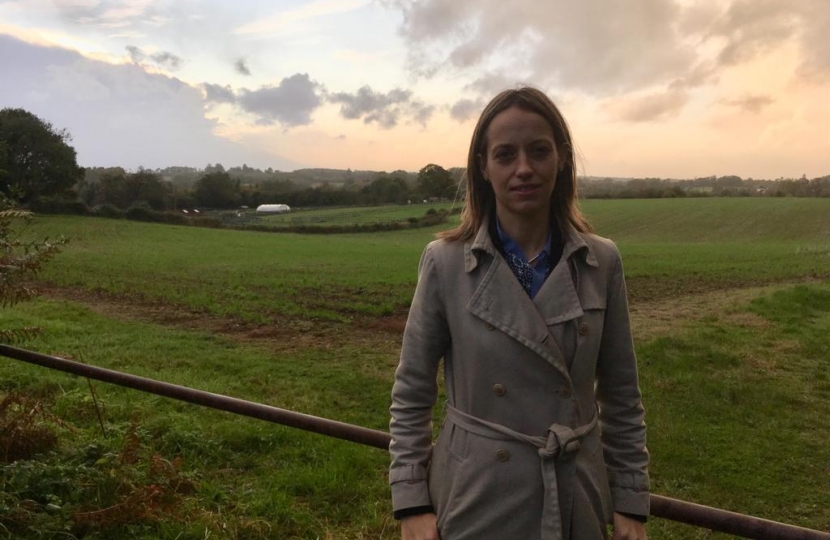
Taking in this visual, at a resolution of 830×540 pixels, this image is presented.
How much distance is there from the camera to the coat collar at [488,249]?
70.7 inches

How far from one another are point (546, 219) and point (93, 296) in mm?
18172

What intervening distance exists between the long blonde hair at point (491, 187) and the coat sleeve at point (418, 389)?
0.64ft

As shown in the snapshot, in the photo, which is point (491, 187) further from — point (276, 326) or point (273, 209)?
point (273, 209)

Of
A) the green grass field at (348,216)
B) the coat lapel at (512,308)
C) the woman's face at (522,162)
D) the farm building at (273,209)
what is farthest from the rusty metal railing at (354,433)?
the farm building at (273,209)

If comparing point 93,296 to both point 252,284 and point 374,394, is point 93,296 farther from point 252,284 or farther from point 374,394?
point 374,394

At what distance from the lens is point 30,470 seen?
3.62 m

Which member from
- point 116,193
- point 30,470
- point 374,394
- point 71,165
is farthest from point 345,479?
point 116,193

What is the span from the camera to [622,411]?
6.12 ft

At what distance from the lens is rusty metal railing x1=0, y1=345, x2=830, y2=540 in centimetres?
180

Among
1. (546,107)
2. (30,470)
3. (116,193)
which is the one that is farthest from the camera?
(116,193)

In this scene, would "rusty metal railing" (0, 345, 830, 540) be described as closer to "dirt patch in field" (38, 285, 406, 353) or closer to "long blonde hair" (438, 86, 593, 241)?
"long blonde hair" (438, 86, 593, 241)

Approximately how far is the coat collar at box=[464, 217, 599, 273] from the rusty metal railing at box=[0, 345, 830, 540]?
31.3 inches

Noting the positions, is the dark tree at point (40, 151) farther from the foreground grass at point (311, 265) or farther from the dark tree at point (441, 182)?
the dark tree at point (441, 182)

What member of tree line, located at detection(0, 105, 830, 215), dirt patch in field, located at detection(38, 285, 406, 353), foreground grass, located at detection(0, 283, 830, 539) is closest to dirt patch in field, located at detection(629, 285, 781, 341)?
foreground grass, located at detection(0, 283, 830, 539)
